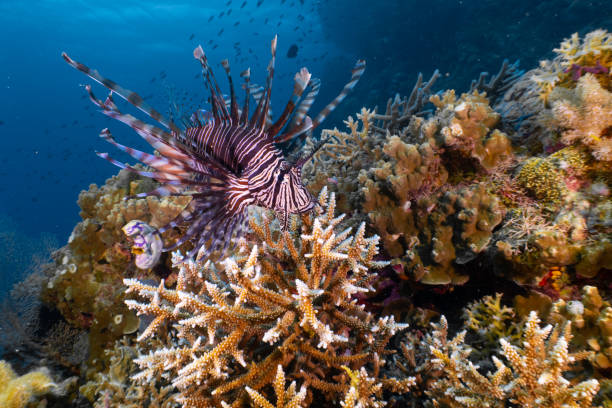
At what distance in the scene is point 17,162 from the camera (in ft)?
184

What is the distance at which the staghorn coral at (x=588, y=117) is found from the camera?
197 centimetres

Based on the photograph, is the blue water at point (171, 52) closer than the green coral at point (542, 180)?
No

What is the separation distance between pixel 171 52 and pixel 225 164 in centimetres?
6921

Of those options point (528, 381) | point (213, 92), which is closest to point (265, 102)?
point (213, 92)

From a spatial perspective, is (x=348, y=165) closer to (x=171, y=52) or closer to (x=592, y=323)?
(x=592, y=323)

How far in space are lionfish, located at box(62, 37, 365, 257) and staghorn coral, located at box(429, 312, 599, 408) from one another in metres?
1.27

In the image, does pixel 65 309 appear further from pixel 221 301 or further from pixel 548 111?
pixel 548 111

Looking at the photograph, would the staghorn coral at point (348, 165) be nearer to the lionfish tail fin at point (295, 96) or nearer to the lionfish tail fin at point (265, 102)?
the lionfish tail fin at point (295, 96)

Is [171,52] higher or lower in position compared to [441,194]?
higher

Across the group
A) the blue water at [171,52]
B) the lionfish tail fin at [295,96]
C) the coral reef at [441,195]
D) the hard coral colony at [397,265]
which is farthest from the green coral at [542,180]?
the blue water at [171,52]

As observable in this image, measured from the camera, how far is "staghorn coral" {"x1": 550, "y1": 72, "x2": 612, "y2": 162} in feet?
6.46

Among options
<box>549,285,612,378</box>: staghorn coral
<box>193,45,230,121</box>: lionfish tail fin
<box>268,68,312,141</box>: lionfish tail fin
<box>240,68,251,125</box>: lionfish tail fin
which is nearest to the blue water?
<box>193,45,230,121</box>: lionfish tail fin

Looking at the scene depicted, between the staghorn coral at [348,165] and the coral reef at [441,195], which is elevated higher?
the staghorn coral at [348,165]

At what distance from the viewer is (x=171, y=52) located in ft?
193
